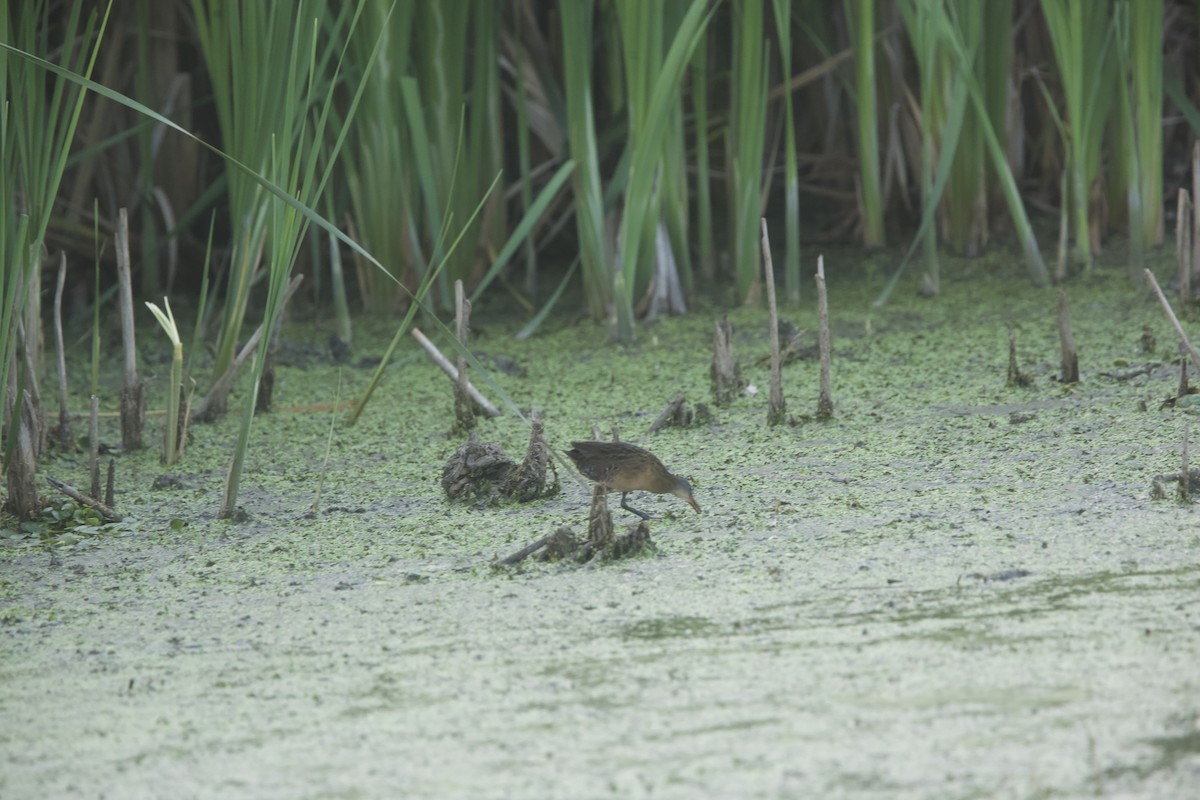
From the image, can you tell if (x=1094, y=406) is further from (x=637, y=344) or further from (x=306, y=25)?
(x=306, y=25)

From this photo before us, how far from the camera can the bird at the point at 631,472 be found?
2234 mm

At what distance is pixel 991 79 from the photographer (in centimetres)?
428

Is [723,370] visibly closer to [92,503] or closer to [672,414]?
[672,414]

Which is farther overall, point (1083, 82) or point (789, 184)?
point (789, 184)

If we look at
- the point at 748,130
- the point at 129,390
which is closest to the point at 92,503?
the point at 129,390

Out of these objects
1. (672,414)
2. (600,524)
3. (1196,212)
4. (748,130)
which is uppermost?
(748,130)

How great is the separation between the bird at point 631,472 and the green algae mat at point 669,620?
6cm

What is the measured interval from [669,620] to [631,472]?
19.5 inches

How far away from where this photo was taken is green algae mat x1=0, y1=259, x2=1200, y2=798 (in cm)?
136

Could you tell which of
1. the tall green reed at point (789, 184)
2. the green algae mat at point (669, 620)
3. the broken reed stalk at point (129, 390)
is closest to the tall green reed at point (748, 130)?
the tall green reed at point (789, 184)

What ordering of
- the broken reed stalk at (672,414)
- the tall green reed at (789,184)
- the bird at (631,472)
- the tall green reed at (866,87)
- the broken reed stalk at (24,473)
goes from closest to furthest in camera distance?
the bird at (631,472), the broken reed stalk at (24,473), the broken reed stalk at (672,414), the tall green reed at (789,184), the tall green reed at (866,87)

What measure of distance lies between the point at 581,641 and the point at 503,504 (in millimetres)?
767

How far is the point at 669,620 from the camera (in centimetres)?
177

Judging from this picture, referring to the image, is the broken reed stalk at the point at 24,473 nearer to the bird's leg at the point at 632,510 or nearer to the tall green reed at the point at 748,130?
the bird's leg at the point at 632,510
